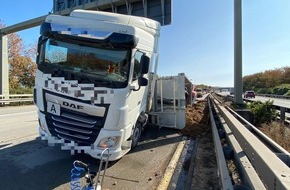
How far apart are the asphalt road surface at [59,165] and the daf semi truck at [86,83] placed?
476 mm

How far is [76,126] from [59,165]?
1.05 metres

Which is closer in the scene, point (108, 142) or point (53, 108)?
point (108, 142)

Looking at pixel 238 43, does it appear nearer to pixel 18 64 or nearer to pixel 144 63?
pixel 144 63

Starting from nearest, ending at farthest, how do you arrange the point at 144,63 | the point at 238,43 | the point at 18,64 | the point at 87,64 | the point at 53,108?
1. the point at 53,108
2. the point at 87,64
3. the point at 144,63
4. the point at 238,43
5. the point at 18,64

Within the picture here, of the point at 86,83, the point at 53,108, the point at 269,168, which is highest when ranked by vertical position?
the point at 86,83

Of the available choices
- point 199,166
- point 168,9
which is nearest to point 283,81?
point 168,9

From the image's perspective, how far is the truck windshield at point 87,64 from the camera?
216 inches

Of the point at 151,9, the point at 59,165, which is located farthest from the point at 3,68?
the point at 59,165

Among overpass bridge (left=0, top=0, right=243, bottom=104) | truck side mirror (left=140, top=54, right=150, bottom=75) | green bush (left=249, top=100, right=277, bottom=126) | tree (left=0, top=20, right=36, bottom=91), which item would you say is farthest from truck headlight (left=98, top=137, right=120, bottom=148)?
tree (left=0, top=20, right=36, bottom=91)

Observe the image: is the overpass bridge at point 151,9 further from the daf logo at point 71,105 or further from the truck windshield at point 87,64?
the daf logo at point 71,105

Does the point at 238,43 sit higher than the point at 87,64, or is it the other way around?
the point at 238,43

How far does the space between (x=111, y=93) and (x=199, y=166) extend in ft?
8.44

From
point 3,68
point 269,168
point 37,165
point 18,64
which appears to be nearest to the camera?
point 269,168

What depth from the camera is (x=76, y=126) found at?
5395 mm
